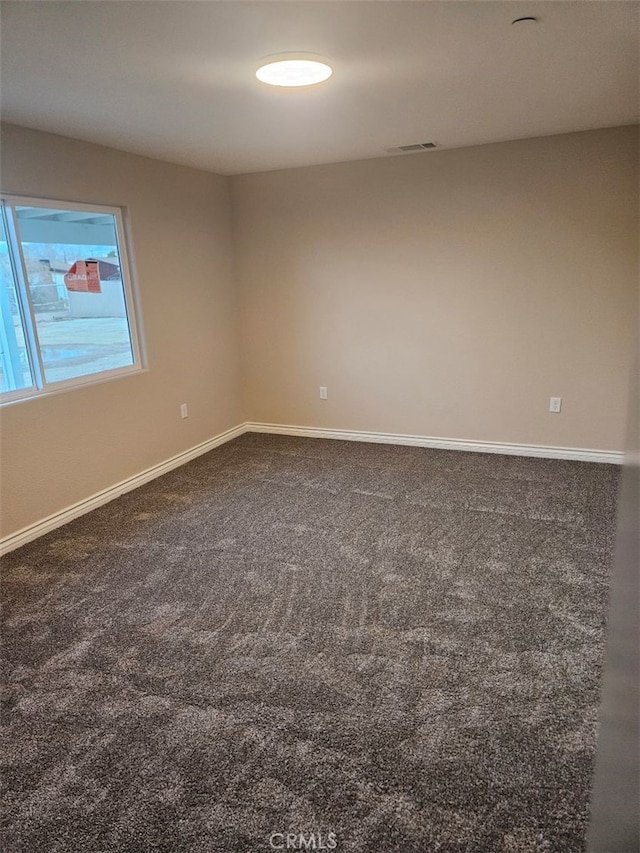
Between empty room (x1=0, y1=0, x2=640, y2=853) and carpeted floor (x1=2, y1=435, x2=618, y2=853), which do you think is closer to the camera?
carpeted floor (x1=2, y1=435, x2=618, y2=853)

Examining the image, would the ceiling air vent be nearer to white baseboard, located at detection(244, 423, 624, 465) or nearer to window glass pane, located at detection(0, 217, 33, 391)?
white baseboard, located at detection(244, 423, 624, 465)

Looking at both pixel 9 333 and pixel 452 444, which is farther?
pixel 452 444

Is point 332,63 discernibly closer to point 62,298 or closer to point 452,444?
point 62,298

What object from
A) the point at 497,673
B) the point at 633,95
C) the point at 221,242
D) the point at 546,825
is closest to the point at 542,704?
the point at 497,673

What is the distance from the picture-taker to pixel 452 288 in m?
4.41

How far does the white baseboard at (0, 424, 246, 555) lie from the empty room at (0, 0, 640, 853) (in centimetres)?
2

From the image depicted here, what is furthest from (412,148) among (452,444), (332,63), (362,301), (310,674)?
(310,674)

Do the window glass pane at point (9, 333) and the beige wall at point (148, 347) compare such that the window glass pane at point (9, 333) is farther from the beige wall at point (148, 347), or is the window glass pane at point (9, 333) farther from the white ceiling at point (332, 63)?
the white ceiling at point (332, 63)

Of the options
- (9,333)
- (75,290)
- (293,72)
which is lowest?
(9,333)

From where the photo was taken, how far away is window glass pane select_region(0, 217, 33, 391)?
312 centimetres

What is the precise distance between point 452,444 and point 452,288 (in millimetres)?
1333

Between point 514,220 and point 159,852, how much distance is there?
4.25m

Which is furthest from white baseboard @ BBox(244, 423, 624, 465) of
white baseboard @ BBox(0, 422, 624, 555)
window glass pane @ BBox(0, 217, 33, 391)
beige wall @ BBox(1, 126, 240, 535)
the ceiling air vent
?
window glass pane @ BBox(0, 217, 33, 391)

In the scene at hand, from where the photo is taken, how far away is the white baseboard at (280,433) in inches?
134
